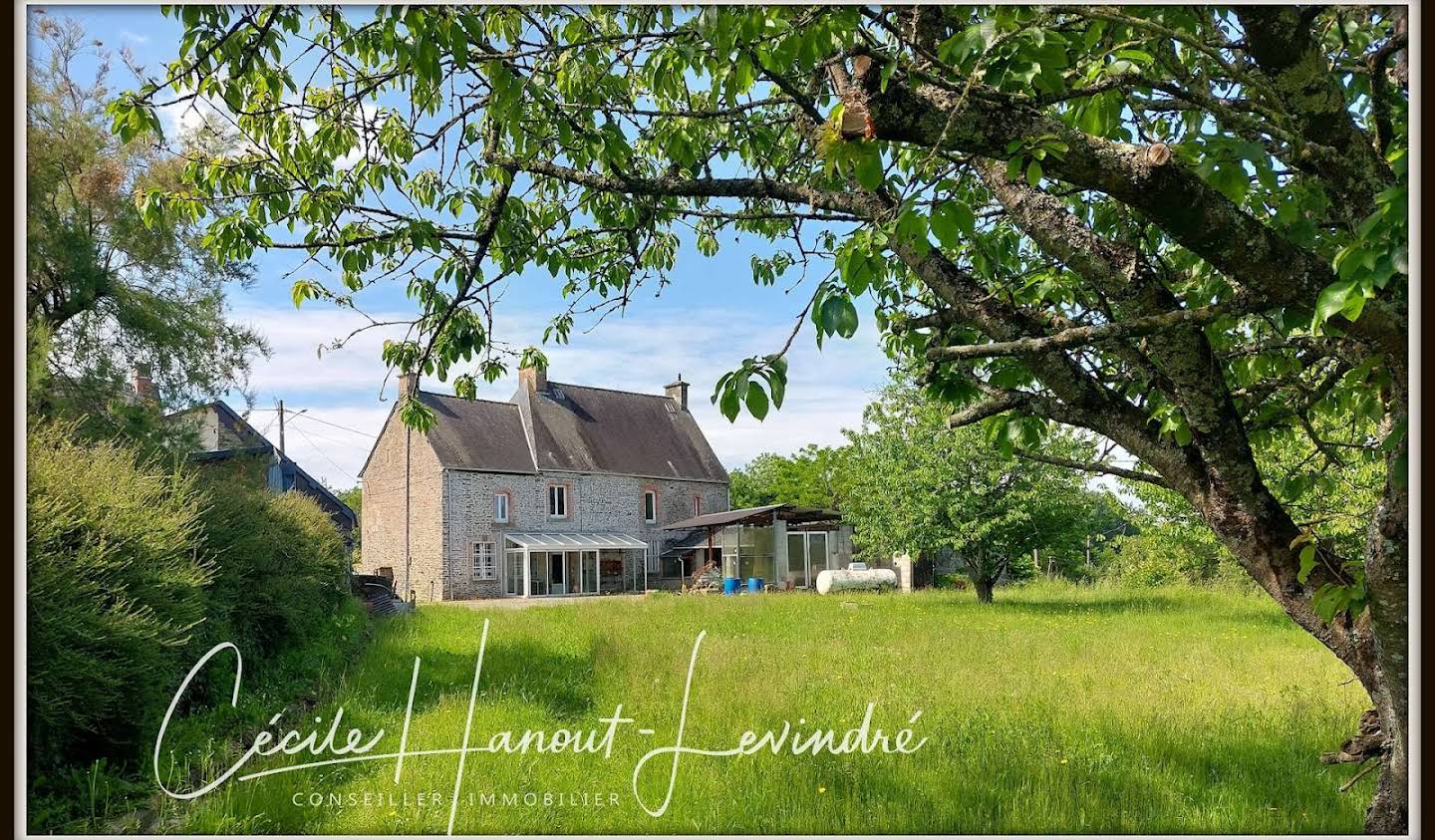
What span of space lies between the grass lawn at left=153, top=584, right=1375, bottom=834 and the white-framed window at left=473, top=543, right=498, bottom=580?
15.6m

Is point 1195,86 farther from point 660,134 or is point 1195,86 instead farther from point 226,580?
point 226,580

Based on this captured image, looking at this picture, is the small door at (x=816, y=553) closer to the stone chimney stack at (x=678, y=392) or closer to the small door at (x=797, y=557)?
the small door at (x=797, y=557)

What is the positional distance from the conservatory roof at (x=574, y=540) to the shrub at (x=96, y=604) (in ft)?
76.0

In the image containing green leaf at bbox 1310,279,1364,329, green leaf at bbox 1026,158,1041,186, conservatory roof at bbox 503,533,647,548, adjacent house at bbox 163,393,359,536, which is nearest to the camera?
green leaf at bbox 1310,279,1364,329

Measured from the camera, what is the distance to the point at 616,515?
33.6m

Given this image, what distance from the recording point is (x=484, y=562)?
29.8 m

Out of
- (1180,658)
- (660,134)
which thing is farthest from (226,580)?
(1180,658)

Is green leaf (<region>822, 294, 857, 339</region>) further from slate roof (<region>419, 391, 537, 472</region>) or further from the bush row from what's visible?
slate roof (<region>419, 391, 537, 472</region>)

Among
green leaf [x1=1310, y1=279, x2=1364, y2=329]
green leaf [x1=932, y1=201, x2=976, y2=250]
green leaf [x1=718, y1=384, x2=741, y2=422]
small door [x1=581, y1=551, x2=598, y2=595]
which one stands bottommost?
small door [x1=581, y1=551, x2=598, y2=595]

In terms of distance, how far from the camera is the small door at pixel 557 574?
1217 inches

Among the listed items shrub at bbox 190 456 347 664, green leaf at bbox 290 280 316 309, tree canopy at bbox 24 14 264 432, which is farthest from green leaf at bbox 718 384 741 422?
tree canopy at bbox 24 14 264 432

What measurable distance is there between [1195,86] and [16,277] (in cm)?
454

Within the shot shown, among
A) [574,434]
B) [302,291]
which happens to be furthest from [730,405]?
[574,434]

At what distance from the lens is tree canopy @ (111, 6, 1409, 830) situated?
103 inches
